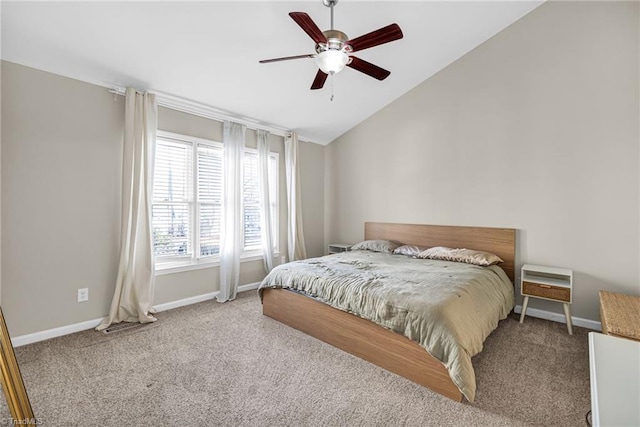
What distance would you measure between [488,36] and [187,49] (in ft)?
11.5

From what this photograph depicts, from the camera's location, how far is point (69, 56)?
2553 millimetres

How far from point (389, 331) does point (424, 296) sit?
1.24 ft

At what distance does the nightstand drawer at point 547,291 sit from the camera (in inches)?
108

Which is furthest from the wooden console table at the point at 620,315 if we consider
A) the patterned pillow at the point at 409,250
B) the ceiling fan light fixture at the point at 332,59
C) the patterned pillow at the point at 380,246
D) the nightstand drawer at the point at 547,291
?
the ceiling fan light fixture at the point at 332,59

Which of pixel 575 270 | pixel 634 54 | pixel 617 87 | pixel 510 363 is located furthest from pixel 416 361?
pixel 634 54

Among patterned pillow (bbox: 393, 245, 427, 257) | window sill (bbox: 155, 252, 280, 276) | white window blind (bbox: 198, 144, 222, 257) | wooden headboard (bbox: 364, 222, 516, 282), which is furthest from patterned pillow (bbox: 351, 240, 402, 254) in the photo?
white window blind (bbox: 198, 144, 222, 257)

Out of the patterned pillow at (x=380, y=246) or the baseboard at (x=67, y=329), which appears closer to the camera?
the baseboard at (x=67, y=329)

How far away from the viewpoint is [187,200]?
3645 mm

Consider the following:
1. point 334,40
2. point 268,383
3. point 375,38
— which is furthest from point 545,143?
point 268,383

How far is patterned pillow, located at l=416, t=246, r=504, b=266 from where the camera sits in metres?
3.19

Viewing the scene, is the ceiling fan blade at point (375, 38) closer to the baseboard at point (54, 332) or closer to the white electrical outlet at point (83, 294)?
the white electrical outlet at point (83, 294)

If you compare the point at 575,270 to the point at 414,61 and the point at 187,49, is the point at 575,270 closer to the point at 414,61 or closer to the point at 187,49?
the point at 414,61

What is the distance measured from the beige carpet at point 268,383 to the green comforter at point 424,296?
284 mm

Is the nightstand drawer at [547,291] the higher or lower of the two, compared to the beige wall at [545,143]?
lower
